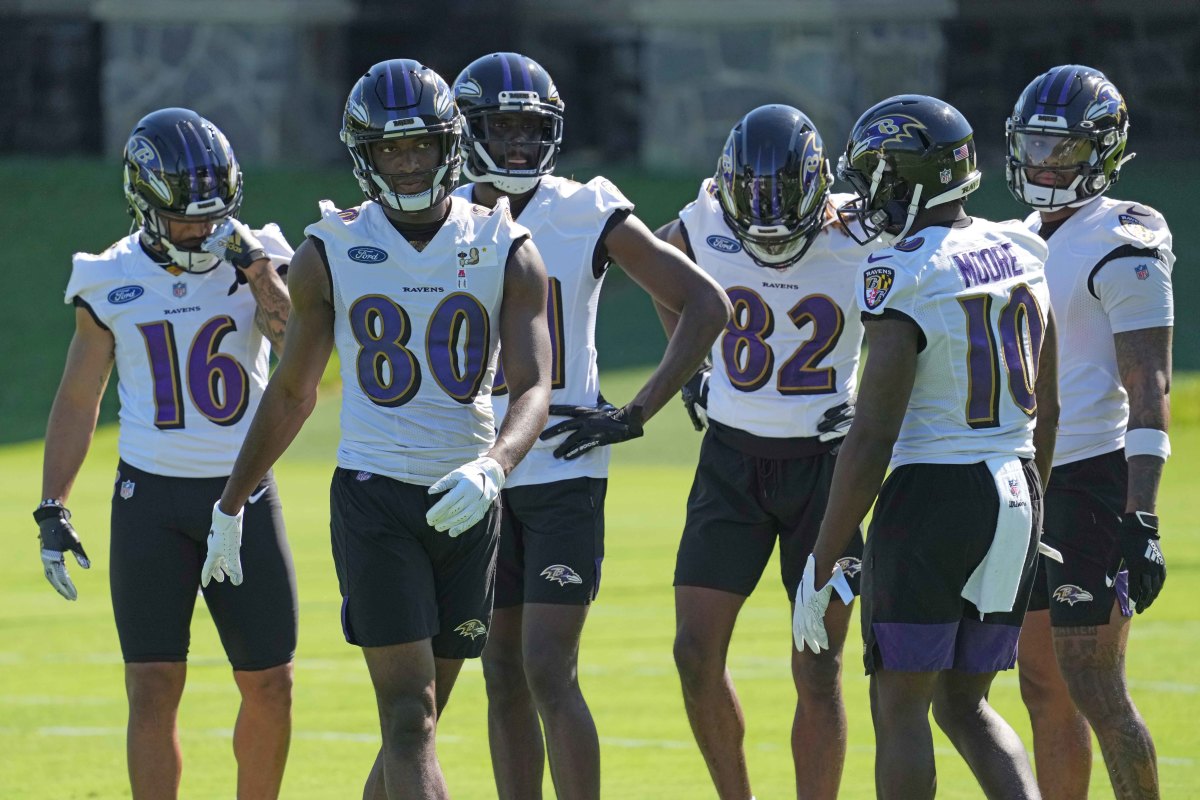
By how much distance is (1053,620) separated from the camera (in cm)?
605

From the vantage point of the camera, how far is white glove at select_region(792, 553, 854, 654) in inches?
209

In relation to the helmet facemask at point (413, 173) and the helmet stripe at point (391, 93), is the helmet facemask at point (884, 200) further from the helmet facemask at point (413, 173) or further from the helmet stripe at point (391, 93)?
the helmet stripe at point (391, 93)

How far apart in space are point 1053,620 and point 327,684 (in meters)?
4.26

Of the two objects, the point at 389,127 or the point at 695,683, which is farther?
the point at 695,683

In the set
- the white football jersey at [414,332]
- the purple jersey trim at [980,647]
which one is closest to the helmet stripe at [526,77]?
the white football jersey at [414,332]

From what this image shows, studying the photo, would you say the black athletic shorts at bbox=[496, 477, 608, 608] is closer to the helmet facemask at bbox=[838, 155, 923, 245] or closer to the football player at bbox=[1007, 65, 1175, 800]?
the helmet facemask at bbox=[838, 155, 923, 245]

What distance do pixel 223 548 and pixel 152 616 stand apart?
2.22 ft

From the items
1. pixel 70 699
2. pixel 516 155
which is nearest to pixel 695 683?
pixel 516 155

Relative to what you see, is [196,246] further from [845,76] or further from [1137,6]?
[1137,6]

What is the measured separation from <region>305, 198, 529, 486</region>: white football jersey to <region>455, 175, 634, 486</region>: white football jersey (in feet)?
3.04

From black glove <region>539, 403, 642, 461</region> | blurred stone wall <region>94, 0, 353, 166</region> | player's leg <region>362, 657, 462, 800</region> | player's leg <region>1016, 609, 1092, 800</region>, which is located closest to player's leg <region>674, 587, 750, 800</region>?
black glove <region>539, 403, 642, 461</region>

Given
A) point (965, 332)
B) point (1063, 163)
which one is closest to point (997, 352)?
point (965, 332)

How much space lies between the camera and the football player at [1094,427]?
19.3ft

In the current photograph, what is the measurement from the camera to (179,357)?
247 inches
